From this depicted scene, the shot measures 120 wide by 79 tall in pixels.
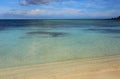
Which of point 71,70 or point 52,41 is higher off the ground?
point 52,41

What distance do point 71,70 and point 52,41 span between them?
0.51 metres

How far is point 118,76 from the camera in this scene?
245cm

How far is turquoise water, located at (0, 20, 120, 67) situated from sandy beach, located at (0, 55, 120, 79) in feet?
0.49

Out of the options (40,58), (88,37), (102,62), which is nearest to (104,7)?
(88,37)

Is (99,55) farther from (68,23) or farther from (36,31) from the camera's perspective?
(36,31)

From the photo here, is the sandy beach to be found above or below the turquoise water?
below

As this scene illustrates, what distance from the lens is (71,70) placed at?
8.82ft

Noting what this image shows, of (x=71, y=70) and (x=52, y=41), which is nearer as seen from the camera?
(x=71, y=70)

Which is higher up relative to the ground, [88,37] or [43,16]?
[43,16]

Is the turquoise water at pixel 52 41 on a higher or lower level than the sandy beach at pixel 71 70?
higher

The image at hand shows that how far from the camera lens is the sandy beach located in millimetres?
2465

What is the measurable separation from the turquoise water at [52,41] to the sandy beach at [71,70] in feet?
0.49

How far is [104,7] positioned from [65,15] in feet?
1.91

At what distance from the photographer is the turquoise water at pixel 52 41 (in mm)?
2869
